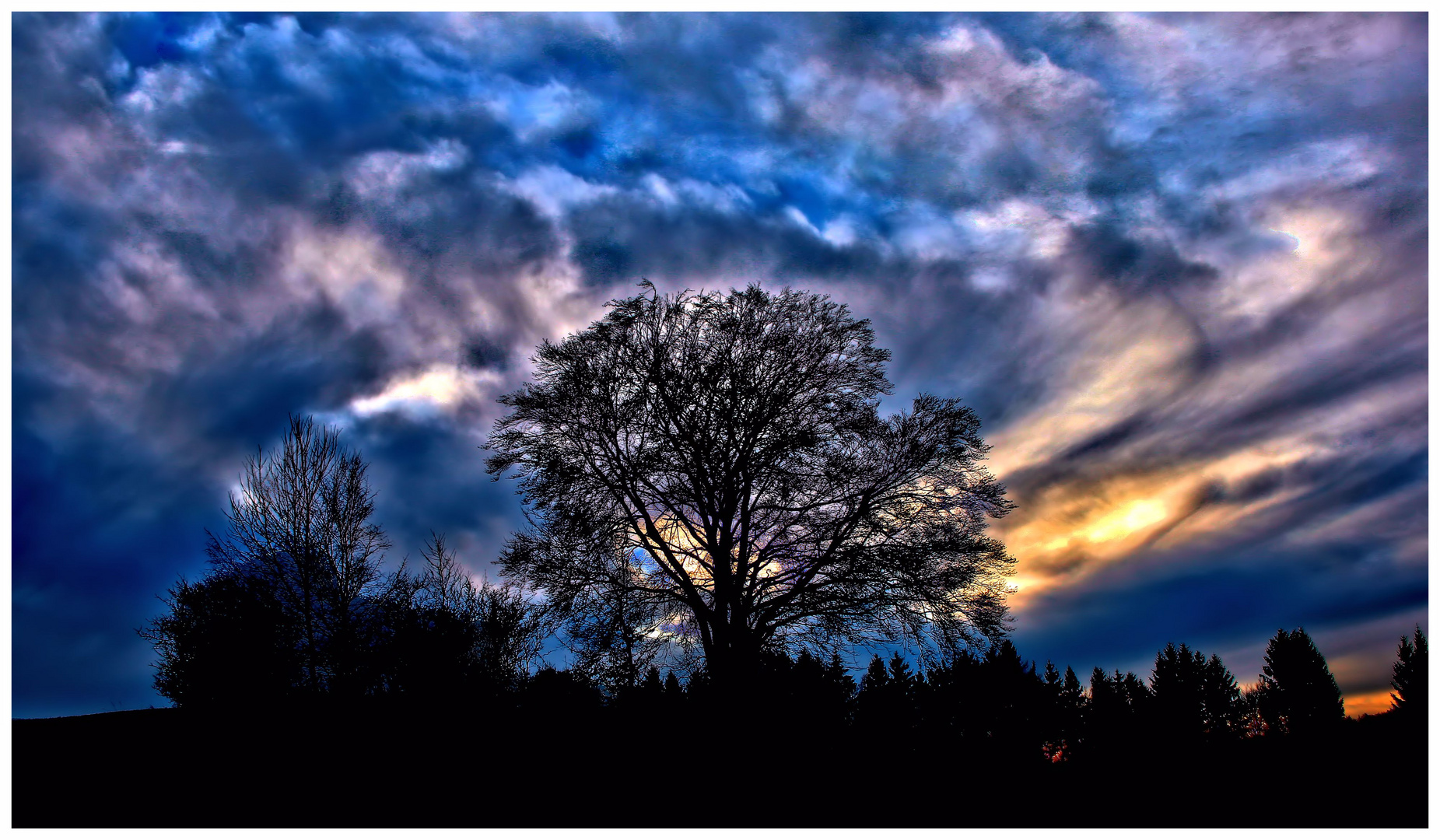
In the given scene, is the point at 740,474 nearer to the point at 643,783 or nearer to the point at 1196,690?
the point at 643,783

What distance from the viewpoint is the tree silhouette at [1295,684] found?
75.7 m

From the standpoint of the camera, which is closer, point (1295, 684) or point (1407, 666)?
point (1407, 666)

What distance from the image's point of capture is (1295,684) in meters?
77.5

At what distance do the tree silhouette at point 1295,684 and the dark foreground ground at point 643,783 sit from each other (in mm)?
90224

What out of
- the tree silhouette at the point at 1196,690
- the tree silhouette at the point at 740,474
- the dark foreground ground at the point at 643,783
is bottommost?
the tree silhouette at the point at 1196,690

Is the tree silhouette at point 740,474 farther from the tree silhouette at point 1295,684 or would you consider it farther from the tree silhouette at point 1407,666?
the tree silhouette at point 1295,684

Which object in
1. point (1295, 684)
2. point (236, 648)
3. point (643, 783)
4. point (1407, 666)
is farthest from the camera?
point (1295, 684)

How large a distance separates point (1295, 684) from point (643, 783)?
10149 cm

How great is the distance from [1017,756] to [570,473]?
429 inches

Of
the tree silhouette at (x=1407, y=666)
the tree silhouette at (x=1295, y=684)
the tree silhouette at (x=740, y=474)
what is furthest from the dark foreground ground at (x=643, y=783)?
the tree silhouette at (x=1295, y=684)

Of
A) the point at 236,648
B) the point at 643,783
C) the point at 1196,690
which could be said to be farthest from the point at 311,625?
the point at 1196,690

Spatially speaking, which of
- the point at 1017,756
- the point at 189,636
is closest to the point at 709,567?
the point at 1017,756

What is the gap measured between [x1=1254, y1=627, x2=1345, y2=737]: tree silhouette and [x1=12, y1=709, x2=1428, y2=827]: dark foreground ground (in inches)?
3552

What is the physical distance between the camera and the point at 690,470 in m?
14.6
